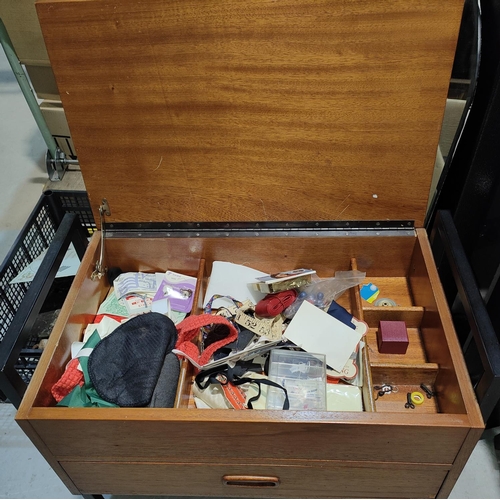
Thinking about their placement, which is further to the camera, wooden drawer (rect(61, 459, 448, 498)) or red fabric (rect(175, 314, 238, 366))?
red fabric (rect(175, 314, 238, 366))

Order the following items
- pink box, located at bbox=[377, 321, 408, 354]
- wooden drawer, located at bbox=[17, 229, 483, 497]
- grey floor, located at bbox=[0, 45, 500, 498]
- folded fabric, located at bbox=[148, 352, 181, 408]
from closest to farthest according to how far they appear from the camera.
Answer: wooden drawer, located at bbox=[17, 229, 483, 497] → folded fabric, located at bbox=[148, 352, 181, 408] → pink box, located at bbox=[377, 321, 408, 354] → grey floor, located at bbox=[0, 45, 500, 498]

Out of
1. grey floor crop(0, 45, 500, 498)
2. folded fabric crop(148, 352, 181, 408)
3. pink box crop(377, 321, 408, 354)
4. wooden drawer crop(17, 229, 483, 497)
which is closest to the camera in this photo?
wooden drawer crop(17, 229, 483, 497)

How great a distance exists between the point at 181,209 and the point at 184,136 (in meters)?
0.17

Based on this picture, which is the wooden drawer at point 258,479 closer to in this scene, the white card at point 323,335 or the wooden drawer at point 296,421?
the wooden drawer at point 296,421

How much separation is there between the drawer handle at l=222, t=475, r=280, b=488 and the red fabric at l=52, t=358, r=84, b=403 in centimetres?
31

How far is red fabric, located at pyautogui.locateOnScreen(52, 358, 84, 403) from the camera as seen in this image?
831mm

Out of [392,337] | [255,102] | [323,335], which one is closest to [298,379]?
[323,335]

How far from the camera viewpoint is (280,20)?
75cm

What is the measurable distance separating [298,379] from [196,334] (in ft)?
0.73

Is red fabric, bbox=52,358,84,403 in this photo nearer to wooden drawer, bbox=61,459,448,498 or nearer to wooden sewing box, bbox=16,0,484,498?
wooden sewing box, bbox=16,0,484,498

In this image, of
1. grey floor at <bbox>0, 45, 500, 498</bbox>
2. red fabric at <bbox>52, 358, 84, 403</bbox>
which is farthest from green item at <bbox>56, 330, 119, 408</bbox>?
grey floor at <bbox>0, 45, 500, 498</bbox>

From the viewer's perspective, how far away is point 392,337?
3.07 feet

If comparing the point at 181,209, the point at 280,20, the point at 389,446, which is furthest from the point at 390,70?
the point at 389,446

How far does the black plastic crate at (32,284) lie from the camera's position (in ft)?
2.61
